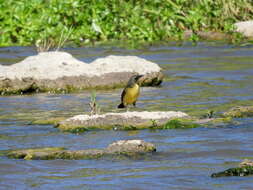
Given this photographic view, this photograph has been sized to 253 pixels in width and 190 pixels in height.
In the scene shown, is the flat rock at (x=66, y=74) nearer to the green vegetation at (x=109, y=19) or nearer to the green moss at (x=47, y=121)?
the green moss at (x=47, y=121)

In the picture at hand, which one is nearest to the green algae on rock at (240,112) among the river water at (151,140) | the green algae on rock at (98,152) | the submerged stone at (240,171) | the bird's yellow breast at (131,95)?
the river water at (151,140)

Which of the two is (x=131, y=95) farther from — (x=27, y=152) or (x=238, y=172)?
(x=238, y=172)

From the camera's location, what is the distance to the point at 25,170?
26.3ft

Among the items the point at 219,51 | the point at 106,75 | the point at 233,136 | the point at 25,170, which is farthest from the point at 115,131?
the point at 219,51

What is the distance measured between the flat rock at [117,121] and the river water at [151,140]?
16cm

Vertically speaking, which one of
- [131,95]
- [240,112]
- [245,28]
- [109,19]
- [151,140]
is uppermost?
[109,19]

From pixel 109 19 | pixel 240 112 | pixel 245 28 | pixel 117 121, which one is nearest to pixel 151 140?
pixel 117 121

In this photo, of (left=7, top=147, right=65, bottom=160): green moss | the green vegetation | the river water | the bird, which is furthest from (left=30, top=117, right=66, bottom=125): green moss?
the green vegetation

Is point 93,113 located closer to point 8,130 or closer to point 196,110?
point 8,130

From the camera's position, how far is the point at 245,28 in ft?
70.4

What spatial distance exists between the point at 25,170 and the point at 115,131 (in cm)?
206

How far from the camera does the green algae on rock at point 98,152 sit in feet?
27.3

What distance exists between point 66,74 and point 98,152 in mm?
5936

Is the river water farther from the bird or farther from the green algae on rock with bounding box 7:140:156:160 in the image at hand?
the bird
